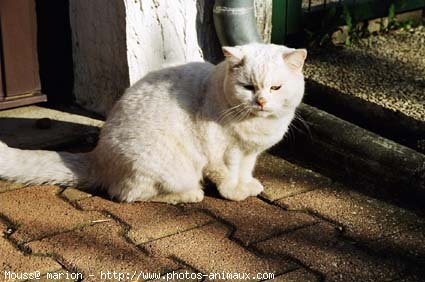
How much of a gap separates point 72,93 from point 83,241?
1.68 m

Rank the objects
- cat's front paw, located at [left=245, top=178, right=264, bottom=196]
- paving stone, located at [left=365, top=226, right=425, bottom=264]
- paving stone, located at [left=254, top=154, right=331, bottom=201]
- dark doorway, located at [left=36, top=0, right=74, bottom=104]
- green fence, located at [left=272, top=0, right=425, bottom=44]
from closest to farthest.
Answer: paving stone, located at [left=365, top=226, right=425, bottom=264], cat's front paw, located at [left=245, top=178, right=264, bottom=196], paving stone, located at [left=254, top=154, right=331, bottom=201], dark doorway, located at [left=36, top=0, right=74, bottom=104], green fence, located at [left=272, top=0, right=425, bottom=44]

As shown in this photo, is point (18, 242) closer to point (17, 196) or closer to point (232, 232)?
point (17, 196)

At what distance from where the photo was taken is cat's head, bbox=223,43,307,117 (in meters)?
3.60

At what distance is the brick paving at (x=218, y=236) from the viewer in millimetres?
3309

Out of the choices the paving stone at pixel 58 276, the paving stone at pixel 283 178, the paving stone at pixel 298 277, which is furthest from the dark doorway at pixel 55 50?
the paving stone at pixel 298 277

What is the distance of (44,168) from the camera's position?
3898mm

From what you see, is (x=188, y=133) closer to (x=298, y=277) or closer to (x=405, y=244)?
(x=298, y=277)

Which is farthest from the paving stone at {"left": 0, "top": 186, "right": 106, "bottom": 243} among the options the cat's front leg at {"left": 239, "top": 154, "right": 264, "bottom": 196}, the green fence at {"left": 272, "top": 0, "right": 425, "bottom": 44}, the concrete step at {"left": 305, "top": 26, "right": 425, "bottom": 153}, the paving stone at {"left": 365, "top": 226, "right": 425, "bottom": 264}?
the green fence at {"left": 272, "top": 0, "right": 425, "bottom": 44}

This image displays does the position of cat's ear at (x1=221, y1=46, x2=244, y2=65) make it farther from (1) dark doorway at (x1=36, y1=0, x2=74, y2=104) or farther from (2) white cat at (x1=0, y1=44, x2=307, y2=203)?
(1) dark doorway at (x1=36, y1=0, x2=74, y2=104)

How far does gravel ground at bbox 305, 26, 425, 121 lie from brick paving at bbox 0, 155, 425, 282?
0.67 m

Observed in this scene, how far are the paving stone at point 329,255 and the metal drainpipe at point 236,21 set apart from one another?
132 cm

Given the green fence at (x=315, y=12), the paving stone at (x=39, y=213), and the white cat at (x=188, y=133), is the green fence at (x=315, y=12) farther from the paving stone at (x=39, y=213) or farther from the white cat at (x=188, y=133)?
the paving stone at (x=39, y=213)

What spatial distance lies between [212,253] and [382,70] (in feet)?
6.53

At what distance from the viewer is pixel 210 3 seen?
182 inches
